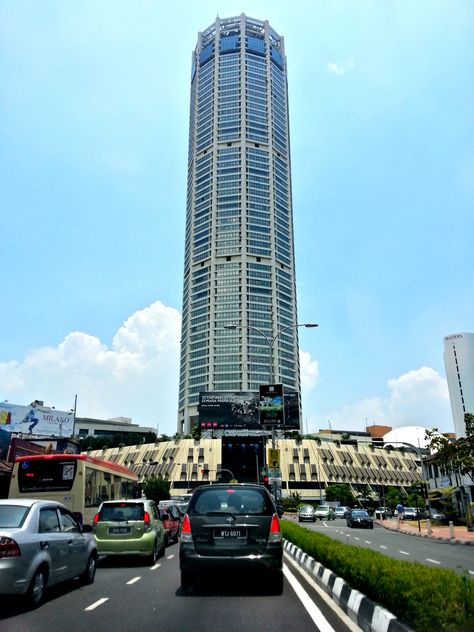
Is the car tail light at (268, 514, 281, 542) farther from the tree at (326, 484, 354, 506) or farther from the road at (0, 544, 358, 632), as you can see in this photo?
the tree at (326, 484, 354, 506)

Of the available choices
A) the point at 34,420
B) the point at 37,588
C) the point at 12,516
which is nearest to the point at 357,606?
the point at 37,588

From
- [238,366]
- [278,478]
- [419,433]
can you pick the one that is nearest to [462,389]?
[419,433]

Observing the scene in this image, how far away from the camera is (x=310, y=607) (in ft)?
24.3

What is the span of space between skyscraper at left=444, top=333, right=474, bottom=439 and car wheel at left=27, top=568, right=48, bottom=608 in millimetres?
158045

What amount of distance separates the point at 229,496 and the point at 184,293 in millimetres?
183983

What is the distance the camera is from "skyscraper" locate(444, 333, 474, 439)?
150 m

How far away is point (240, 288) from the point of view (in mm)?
172750

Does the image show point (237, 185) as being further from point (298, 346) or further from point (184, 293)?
point (298, 346)

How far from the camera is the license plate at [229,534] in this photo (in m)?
8.41

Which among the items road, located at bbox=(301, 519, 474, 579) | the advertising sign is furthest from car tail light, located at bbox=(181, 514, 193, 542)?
the advertising sign

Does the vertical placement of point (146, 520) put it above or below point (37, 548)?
above

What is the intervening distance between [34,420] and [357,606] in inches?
2199

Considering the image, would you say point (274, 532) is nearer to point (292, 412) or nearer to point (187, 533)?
point (187, 533)

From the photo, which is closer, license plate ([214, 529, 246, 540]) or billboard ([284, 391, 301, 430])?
license plate ([214, 529, 246, 540])
